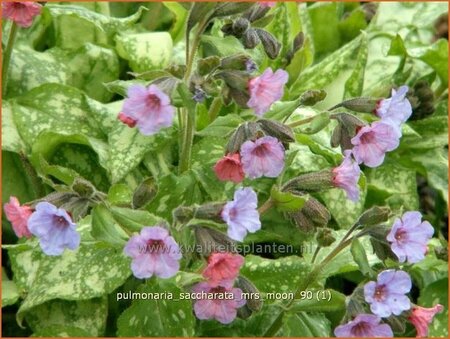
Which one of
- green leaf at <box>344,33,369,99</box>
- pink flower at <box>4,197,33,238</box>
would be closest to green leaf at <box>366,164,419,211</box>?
green leaf at <box>344,33,369,99</box>

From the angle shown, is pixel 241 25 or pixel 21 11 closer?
→ pixel 241 25

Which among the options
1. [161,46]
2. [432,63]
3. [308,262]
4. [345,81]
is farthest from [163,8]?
[308,262]

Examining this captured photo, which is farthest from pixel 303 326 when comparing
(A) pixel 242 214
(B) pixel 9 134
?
(B) pixel 9 134

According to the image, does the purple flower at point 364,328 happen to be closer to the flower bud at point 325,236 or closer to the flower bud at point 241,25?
the flower bud at point 325,236

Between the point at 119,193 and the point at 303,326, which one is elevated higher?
the point at 119,193

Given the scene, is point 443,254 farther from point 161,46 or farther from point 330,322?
point 161,46

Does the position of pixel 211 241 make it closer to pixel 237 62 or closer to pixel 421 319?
pixel 237 62
